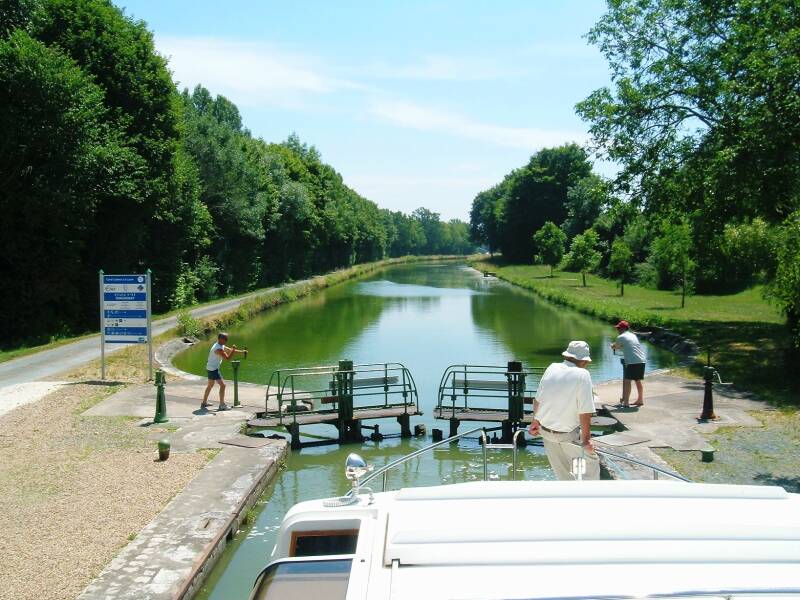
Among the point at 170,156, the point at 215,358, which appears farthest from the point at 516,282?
the point at 215,358

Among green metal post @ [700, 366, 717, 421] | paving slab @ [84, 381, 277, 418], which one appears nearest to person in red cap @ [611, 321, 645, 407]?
green metal post @ [700, 366, 717, 421]

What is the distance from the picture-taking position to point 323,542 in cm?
418

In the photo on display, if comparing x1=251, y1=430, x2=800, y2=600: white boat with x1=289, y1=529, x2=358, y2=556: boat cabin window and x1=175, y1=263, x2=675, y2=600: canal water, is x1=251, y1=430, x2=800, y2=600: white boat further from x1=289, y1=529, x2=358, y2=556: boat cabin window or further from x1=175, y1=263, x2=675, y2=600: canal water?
x1=175, y1=263, x2=675, y2=600: canal water

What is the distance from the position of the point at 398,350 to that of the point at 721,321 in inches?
556

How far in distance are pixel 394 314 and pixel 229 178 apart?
1543cm

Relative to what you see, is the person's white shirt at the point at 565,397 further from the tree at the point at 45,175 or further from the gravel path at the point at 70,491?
the tree at the point at 45,175

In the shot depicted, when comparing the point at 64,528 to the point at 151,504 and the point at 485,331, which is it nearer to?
the point at 151,504

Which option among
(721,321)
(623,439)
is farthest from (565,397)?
(721,321)

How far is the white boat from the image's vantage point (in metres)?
3.14

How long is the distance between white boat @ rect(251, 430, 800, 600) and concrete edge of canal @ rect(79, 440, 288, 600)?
12.8 feet

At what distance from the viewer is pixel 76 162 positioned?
26188 mm

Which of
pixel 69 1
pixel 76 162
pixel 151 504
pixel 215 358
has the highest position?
pixel 69 1

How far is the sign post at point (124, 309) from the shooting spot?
58.1 ft

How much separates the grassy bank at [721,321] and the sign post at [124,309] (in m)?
13.3
